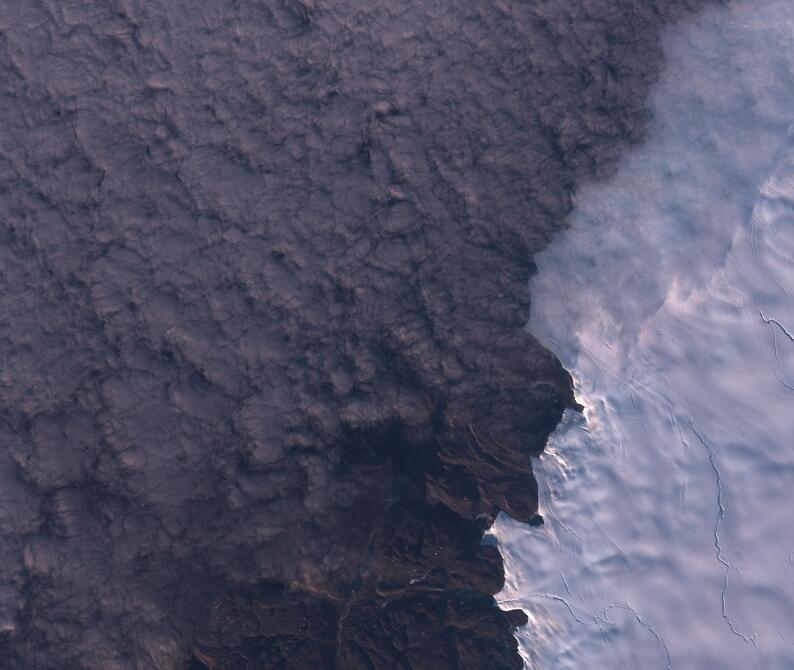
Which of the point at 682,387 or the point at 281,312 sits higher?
the point at 682,387

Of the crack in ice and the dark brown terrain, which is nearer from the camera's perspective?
the dark brown terrain

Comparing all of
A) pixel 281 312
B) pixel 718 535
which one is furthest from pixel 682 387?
pixel 281 312

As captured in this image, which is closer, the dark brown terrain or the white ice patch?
the dark brown terrain

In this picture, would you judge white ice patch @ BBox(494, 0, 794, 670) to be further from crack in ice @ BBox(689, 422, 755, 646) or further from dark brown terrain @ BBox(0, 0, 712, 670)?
dark brown terrain @ BBox(0, 0, 712, 670)

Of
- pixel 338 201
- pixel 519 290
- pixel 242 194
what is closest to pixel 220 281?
pixel 242 194

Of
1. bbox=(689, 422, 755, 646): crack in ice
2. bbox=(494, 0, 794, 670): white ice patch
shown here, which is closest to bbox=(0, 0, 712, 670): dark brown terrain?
bbox=(494, 0, 794, 670): white ice patch

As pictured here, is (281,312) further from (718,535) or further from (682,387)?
(718,535)

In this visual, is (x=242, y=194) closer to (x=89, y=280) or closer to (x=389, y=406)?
(x=89, y=280)
